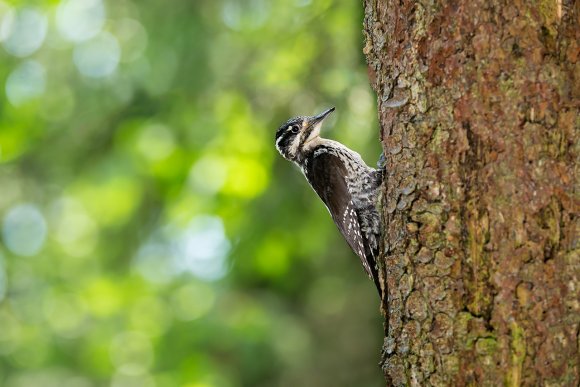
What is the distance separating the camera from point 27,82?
23.6 ft

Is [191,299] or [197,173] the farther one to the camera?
[191,299]

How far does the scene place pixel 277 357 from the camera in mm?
5469

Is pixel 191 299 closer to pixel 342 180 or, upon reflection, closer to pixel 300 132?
pixel 300 132

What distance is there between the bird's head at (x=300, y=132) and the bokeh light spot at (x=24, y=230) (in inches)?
171

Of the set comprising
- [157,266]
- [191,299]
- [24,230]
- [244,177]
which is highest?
[24,230]

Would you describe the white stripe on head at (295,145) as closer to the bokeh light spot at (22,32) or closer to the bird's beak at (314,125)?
the bird's beak at (314,125)

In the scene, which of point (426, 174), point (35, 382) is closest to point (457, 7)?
point (426, 174)

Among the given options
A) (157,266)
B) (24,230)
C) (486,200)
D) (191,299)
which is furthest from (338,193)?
(24,230)

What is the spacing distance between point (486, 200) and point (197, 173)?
506 cm

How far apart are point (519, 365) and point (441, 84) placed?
85 cm

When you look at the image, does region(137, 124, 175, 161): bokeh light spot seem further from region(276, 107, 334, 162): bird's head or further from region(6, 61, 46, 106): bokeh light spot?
region(276, 107, 334, 162): bird's head

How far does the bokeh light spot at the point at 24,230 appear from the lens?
873 centimetres

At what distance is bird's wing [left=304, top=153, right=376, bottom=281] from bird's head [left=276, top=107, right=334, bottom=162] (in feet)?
0.65

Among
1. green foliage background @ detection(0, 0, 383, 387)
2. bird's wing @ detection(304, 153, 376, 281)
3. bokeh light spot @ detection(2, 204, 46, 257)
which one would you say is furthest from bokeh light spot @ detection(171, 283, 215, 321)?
bird's wing @ detection(304, 153, 376, 281)
